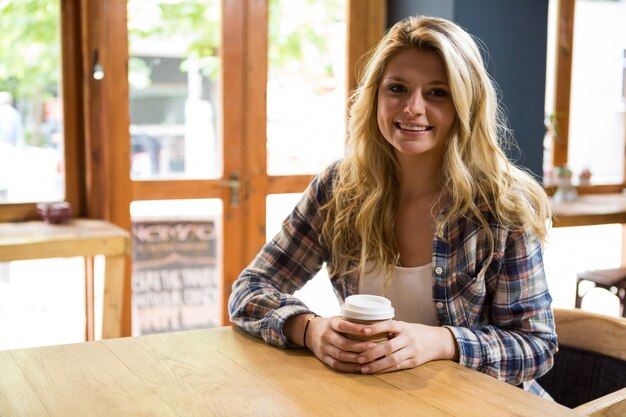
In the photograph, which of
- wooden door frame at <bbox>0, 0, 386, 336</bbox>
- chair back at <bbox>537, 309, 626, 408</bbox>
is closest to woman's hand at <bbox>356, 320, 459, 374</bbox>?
chair back at <bbox>537, 309, 626, 408</bbox>

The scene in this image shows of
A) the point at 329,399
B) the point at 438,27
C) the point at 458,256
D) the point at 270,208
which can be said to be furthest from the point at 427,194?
the point at 270,208

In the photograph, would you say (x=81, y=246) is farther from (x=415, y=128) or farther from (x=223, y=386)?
(x=223, y=386)

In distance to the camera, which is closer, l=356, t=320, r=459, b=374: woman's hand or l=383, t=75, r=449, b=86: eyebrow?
l=356, t=320, r=459, b=374: woman's hand

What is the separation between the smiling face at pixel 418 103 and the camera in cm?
177

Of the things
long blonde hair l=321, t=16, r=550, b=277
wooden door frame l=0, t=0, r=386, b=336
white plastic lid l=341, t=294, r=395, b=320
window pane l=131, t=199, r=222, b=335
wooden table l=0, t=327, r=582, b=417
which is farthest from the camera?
window pane l=131, t=199, r=222, b=335

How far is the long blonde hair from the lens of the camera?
1.74 meters

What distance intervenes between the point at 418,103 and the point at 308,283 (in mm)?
2434

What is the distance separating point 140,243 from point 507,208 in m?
2.32

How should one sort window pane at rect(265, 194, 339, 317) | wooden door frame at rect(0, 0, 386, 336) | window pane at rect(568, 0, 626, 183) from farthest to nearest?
window pane at rect(568, 0, 626, 183) → window pane at rect(265, 194, 339, 317) → wooden door frame at rect(0, 0, 386, 336)

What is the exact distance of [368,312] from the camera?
4.76 feet

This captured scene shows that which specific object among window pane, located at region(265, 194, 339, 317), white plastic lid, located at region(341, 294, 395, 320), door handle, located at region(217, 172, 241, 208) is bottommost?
window pane, located at region(265, 194, 339, 317)

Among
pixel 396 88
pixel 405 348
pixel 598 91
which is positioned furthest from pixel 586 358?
pixel 598 91

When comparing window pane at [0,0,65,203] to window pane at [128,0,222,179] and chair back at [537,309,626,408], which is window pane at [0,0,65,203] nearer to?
window pane at [128,0,222,179]

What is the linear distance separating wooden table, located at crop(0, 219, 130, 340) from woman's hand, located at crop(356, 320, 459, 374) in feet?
5.93
